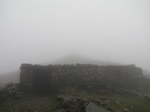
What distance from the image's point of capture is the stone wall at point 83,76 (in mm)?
16516

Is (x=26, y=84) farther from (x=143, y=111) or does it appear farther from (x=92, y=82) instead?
(x=143, y=111)

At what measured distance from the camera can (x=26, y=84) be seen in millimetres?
16266

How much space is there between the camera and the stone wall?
54.2ft

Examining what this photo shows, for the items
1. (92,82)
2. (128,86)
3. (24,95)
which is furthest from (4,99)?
(128,86)

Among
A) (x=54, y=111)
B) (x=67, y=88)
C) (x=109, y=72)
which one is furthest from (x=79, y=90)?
(x=54, y=111)

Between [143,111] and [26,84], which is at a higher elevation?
[26,84]

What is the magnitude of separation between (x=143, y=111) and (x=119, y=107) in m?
1.67

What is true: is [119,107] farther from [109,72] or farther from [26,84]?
[26,84]

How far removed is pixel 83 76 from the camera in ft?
55.9

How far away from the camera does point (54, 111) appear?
430 inches

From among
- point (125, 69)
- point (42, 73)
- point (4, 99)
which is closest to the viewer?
point (4, 99)

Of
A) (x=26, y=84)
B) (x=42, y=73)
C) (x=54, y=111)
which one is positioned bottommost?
(x=54, y=111)

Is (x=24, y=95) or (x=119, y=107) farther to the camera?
(x=24, y=95)

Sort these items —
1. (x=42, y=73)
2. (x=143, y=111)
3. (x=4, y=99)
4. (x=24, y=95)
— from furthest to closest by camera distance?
(x=42, y=73), (x=24, y=95), (x=4, y=99), (x=143, y=111)
